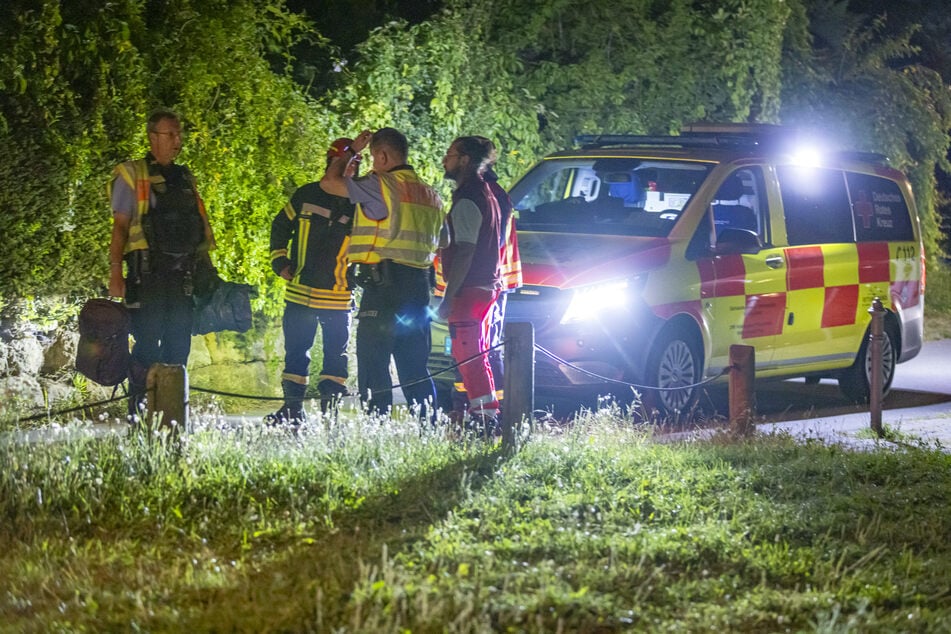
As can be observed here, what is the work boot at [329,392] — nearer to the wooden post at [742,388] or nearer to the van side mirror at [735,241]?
the wooden post at [742,388]

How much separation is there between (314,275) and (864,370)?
4.97 metres

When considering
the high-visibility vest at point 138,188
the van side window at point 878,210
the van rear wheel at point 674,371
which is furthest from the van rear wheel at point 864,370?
the high-visibility vest at point 138,188

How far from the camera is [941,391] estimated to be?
12.9 meters

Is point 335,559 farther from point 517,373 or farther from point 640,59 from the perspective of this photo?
point 640,59

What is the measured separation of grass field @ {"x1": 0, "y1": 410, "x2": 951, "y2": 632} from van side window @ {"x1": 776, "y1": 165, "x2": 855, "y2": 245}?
3113mm

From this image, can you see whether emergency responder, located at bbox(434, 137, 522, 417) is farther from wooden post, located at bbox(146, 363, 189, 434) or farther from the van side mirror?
wooden post, located at bbox(146, 363, 189, 434)

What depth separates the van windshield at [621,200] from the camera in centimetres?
1028

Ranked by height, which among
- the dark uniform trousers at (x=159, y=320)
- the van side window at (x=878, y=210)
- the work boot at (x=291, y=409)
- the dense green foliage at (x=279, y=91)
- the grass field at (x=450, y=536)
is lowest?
the grass field at (x=450, y=536)

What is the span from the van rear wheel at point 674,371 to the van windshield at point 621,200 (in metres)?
0.71

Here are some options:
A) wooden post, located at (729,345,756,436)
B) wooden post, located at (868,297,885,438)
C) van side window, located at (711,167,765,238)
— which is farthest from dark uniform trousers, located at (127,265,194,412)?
wooden post, located at (868,297,885,438)

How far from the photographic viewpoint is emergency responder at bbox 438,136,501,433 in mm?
8414

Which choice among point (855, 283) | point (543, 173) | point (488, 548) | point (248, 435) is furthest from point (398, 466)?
point (855, 283)

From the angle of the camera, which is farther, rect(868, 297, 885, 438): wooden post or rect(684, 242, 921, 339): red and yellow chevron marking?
rect(684, 242, 921, 339): red and yellow chevron marking

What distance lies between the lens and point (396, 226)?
855cm
